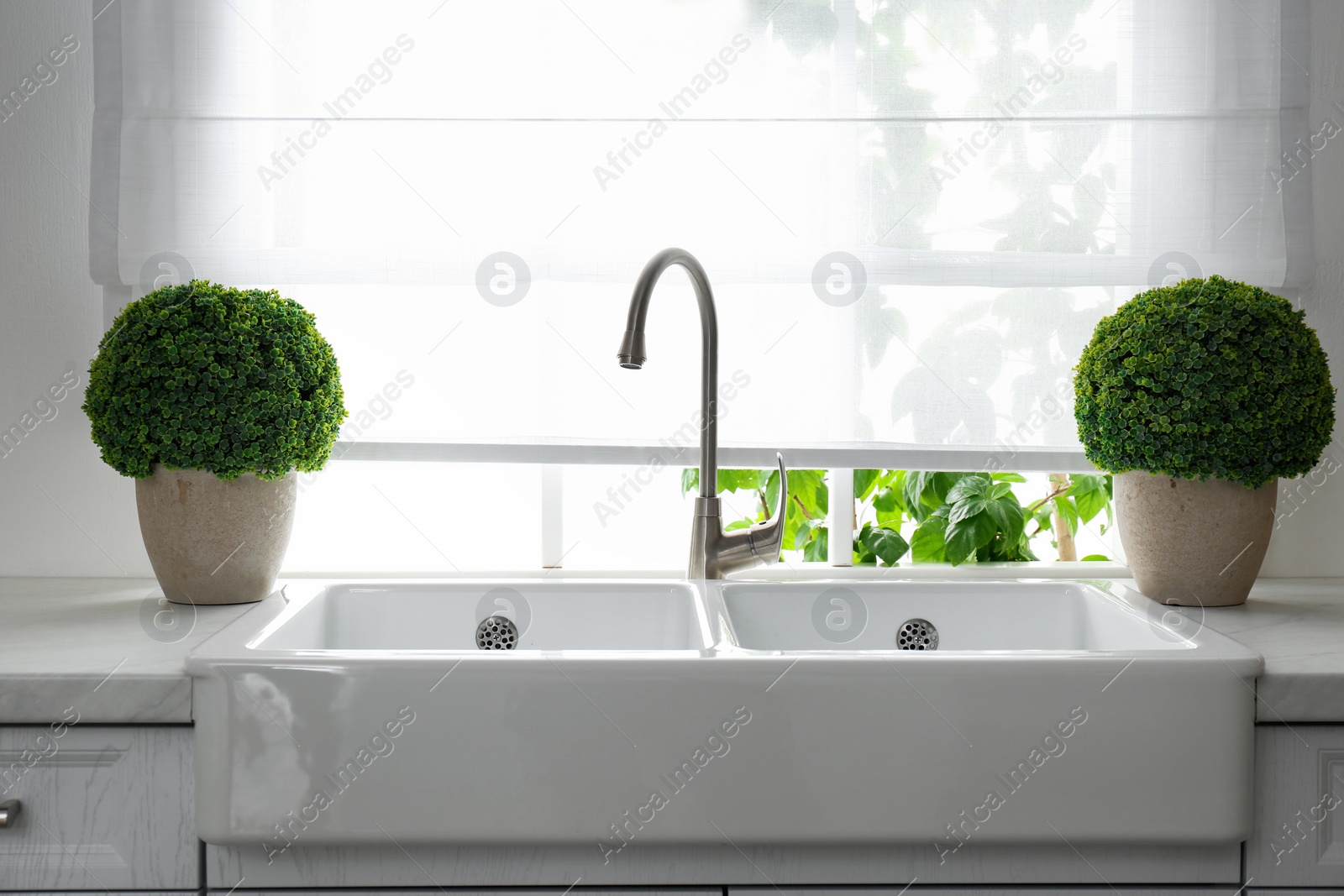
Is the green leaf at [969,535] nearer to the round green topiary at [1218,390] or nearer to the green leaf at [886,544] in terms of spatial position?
the green leaf at [886,544]

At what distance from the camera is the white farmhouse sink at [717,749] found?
0.73 meters

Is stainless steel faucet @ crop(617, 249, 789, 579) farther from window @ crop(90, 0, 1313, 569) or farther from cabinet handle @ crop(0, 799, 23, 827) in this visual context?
cabinet handle @ crop(0, 799, 23, 827)

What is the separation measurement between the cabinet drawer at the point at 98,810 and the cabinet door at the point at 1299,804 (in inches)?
36.7

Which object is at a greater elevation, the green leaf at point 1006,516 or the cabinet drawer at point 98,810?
the green leaf at point 1006,516

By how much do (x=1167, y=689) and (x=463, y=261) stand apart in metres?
0.99

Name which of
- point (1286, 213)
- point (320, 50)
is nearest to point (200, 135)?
point (320, 50)

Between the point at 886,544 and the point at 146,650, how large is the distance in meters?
0.96

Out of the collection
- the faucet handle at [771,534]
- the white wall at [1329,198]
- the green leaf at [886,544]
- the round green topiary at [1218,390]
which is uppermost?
the white wall at [1329,198]

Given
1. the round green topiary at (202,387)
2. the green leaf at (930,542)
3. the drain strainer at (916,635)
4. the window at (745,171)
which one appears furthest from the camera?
the green leaf at (930,542)

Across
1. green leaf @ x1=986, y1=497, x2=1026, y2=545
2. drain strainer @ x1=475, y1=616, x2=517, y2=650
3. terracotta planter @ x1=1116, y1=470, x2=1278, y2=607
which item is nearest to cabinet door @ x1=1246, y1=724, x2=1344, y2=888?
terracotta planter @ x1=1116, y1=470, x2=1278, y2=607

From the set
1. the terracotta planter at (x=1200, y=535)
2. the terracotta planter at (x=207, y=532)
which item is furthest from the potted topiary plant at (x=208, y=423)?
the terracotta planter at (x=1200, y=535)

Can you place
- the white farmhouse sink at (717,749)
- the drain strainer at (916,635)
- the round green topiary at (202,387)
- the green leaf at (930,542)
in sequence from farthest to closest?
the green leaf at (930,542) → the drain strainer at (916,635) → the round green topiary at (202,387) → the white farmhouse sink at (717,749)

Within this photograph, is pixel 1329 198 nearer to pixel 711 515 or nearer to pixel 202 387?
pixel 711 515

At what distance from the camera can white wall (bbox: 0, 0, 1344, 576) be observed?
4.13 ft
